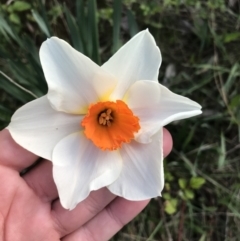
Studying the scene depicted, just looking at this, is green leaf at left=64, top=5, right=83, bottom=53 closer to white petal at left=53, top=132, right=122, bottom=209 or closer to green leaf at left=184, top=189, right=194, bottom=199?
white petal at left=53, top=132, right=122, bottom=209

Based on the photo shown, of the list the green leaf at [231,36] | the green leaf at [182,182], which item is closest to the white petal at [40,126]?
the green leaf at [182,182]

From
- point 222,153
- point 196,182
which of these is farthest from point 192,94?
point 196,182

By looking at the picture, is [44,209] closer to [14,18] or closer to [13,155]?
[13,155]

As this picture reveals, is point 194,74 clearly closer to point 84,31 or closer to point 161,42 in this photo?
point 161,42

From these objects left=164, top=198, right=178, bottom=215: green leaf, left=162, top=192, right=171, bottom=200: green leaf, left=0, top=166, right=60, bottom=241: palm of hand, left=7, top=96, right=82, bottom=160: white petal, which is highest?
left=7, top=96, right=82, bottom=160: white petal

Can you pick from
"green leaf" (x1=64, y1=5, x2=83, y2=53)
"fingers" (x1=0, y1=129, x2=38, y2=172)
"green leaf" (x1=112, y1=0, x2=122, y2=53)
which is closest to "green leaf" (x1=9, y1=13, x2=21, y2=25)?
"green leaf" (x1=64, y1=5, x2=83, y2=53)

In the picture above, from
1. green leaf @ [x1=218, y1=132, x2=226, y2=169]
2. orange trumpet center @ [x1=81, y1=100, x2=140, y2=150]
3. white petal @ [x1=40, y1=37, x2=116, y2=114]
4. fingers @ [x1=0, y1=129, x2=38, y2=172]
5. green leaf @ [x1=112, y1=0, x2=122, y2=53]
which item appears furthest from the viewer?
green leaf @ [x1=218, y1=132, x2=226, y2=169]

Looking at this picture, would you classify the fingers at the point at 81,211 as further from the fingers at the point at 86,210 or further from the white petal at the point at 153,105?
the white petal at the point at 153,105
